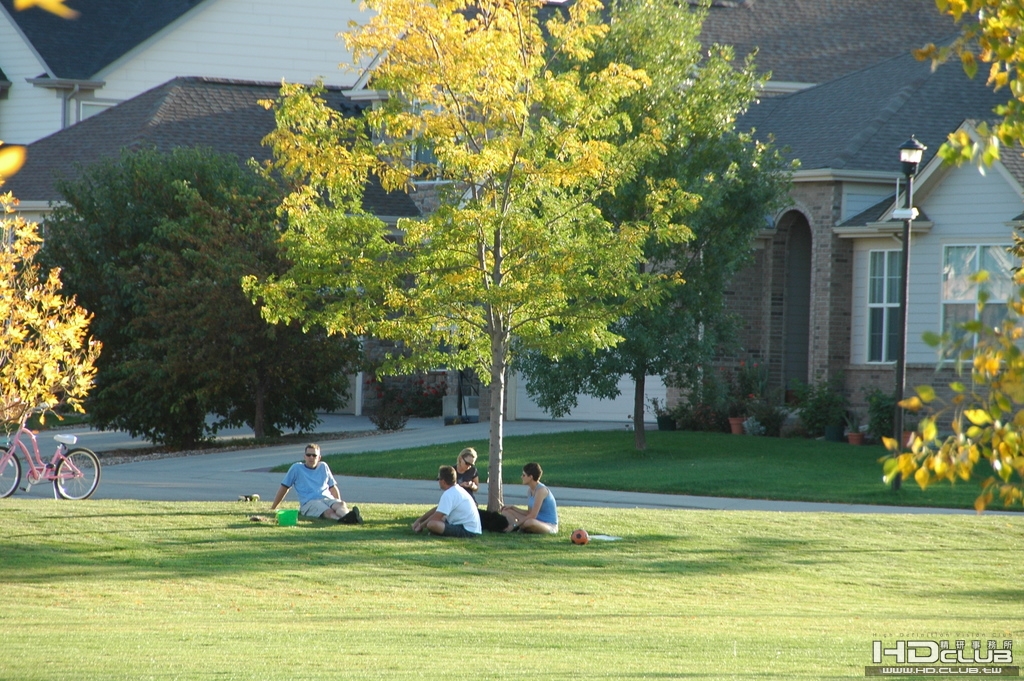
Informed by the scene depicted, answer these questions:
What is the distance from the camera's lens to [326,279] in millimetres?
15469

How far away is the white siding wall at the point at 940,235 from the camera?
24.7 metres

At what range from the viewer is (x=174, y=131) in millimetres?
32344

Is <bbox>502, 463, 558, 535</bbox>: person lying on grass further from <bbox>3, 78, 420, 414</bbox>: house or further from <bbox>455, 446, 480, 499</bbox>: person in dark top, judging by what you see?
<bbox>3, 78, 420, 414</bbox>: house

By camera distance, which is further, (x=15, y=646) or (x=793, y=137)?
(x=793, y=137)

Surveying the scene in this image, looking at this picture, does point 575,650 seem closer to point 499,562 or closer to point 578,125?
point 499,562

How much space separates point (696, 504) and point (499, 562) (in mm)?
5839

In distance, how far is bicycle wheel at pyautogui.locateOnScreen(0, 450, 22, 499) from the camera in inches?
701

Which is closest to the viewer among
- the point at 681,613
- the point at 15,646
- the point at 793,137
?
the point at 15,646

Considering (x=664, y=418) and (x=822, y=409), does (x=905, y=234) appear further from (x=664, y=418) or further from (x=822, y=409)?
(x=664, y=418)

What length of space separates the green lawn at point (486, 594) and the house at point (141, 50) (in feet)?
76.0

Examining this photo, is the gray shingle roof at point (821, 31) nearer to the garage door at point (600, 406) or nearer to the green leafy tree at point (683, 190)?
the garage door at point (600, 406)

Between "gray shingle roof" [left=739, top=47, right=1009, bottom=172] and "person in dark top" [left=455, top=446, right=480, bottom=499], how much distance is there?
1311 cm

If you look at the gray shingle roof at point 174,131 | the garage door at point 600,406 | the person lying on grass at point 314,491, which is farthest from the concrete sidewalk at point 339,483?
the gray shingle roof at point 174,131

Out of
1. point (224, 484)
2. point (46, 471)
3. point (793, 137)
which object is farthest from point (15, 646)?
point (793, 137)
